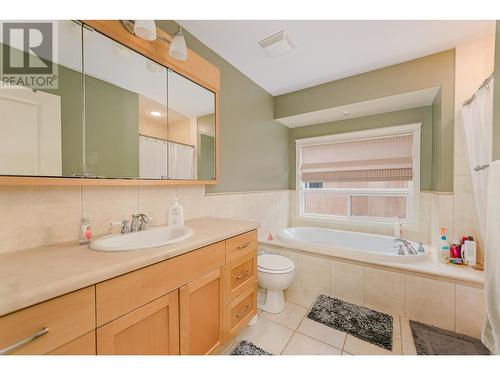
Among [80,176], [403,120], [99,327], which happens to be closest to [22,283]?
[99,327]

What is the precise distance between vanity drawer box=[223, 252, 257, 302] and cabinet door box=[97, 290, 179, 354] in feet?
1.26

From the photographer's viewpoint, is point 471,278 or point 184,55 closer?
point 184,55

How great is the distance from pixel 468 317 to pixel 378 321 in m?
0.61

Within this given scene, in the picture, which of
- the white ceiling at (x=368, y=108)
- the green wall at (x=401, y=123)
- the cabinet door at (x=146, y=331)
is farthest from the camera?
the green wall at (x=401, y=123)

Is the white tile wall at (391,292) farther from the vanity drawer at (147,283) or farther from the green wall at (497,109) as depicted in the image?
the vanity drawer at (147,283)

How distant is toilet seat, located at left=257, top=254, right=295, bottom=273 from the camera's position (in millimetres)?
1779

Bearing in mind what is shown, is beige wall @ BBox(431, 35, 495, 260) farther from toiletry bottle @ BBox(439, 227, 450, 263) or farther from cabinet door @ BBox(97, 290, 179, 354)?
cabinet door @ BBox(97, 290, 179, 354)

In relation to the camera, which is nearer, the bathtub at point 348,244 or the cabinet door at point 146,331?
the cabinet door at point 146,331

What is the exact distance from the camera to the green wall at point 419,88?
1909 millimetres

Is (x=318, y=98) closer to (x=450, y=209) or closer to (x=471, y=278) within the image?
(x=450, y=209)

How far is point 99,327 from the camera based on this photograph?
28.0 inches

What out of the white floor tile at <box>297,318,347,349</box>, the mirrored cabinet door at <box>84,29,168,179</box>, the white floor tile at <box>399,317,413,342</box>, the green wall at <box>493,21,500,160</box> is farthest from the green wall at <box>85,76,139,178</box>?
the white floor tile at <box>399,317,413,342</box>

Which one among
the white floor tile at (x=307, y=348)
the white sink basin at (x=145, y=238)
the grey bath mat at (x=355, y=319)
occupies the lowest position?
the white floor tile at (x=307, y=348)

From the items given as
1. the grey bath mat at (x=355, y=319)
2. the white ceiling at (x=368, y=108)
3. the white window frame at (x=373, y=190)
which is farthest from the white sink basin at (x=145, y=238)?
the white window frame at (x=373, y=190)
